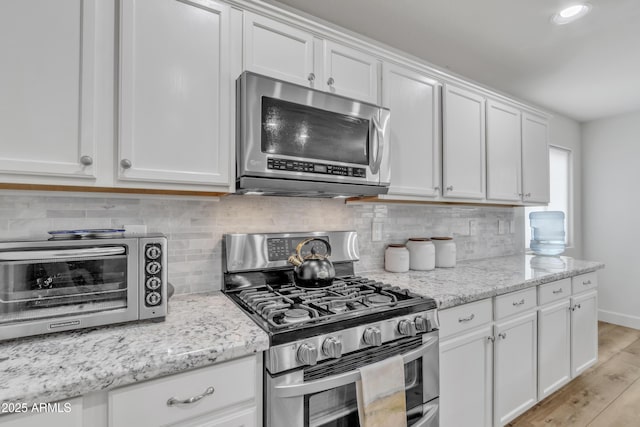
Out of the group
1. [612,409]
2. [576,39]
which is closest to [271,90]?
[576,39]

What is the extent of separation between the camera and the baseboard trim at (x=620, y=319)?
387 cm

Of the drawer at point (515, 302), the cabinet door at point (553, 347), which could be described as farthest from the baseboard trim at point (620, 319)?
the drawer at point (515, 302)

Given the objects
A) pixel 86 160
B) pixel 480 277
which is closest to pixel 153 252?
pixel 86 160

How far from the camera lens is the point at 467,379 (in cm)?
171

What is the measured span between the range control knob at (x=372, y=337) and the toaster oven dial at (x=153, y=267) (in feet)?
2.60

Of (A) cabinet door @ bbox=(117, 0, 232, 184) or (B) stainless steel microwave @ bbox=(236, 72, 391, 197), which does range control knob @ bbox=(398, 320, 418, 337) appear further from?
(A) cabinet door @ bbox=(117, 0, 232, 184)

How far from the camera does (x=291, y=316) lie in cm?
122

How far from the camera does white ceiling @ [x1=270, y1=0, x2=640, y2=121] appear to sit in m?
1.92

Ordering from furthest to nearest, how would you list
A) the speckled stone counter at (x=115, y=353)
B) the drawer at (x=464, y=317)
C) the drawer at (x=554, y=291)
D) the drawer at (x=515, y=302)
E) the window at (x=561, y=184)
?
the window at (x=561, y=184)
the drawer at (x=554, y=291)
the drawer at (x=515, y=302)
the drawer at (x=464, y=317)
the speckled stone counter at (x=115, y=353)

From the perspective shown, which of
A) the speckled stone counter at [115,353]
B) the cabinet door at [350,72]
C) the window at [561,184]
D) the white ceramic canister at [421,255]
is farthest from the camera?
the window at [561,184]

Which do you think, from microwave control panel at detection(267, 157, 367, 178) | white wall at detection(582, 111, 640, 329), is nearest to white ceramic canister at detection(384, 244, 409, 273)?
microwave control panel at detection(267, 157, 367, 178)

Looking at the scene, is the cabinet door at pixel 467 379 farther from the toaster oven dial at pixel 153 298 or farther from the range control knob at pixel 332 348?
the toaster oven dial at pixel 153 298

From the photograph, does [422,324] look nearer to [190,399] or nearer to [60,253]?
[190,399]

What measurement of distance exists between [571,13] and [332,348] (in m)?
2.36
